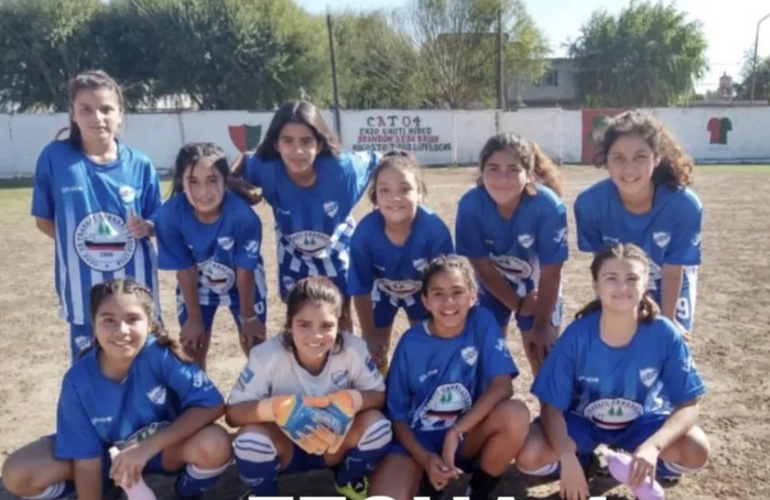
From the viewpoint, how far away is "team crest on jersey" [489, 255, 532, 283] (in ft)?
13.3

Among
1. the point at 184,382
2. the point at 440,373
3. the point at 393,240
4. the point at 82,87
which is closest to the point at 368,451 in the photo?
the point at 440,373

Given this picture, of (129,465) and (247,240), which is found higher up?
(247,240)

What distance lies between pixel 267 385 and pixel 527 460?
1.12 metres

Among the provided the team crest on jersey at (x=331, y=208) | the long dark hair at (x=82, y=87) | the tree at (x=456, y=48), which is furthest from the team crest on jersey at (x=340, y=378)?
the tree at (x=456, y=48)

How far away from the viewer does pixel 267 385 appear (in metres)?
3.36

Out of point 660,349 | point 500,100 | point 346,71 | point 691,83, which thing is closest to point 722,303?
point 660,349

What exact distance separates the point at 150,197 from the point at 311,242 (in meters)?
0.85

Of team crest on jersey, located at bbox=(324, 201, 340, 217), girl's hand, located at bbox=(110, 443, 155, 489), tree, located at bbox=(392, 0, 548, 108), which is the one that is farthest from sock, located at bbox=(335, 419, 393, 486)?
tree, located at bbox=(392, 0, 548, 108)

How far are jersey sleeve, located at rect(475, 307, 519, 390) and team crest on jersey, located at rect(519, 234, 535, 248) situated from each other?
636 mm

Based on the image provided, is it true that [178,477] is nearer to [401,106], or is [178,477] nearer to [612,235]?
[612,235]

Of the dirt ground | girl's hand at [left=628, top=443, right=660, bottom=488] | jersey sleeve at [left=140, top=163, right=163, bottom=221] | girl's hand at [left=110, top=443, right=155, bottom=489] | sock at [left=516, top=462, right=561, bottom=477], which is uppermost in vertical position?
jersey sleeve at [left=140, top=163, right=163, bottom=221]

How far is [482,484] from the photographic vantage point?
340 centimetres

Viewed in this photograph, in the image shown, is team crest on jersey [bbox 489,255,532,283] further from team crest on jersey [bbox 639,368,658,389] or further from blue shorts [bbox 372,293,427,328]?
team crest on jersey [bbox 639,368,658,389]

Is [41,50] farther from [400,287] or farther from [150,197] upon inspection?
[400,287]
